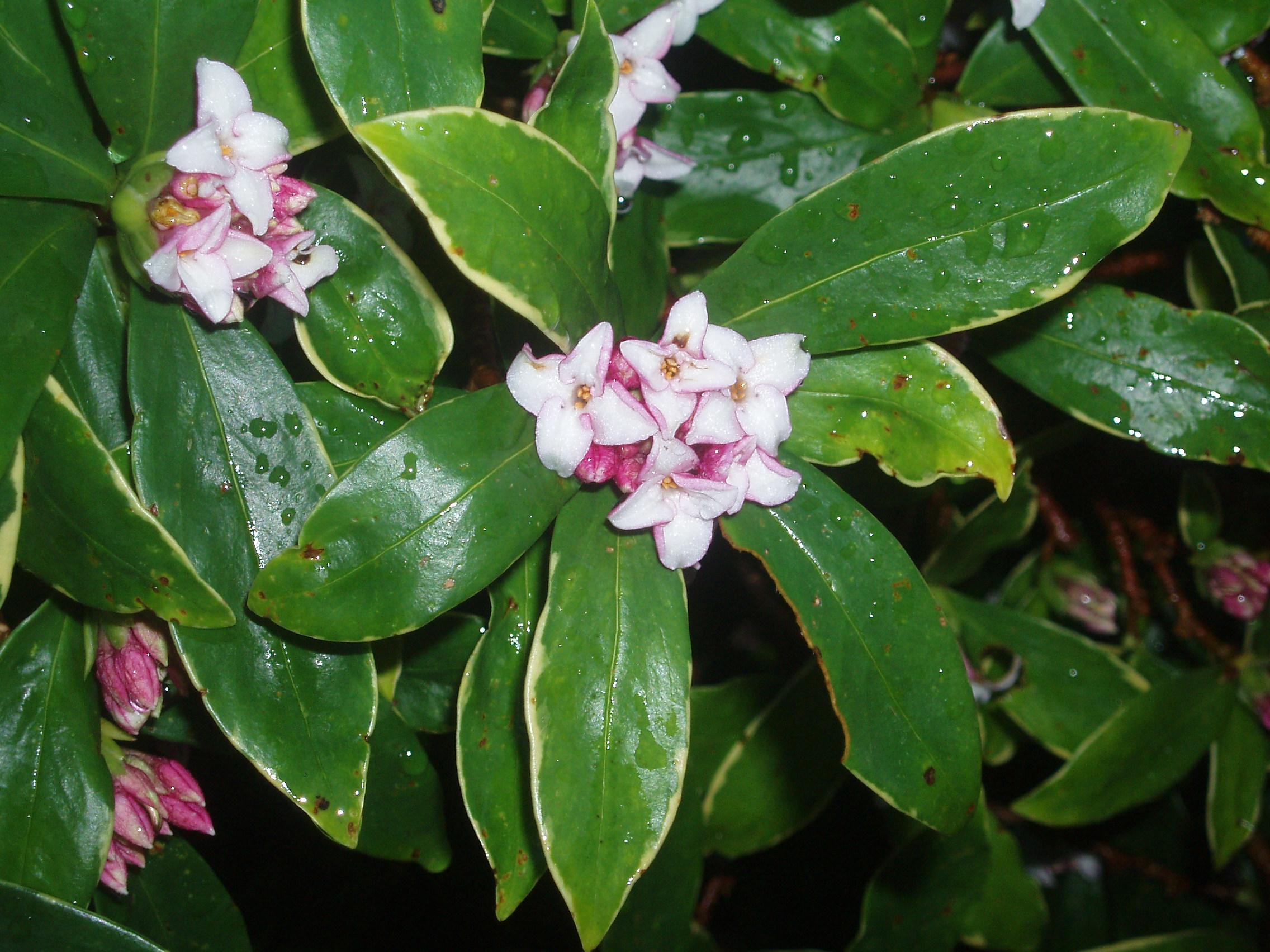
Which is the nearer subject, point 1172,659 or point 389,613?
point 389,613

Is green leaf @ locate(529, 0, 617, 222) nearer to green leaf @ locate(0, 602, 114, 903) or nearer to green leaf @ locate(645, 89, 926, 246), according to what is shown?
green leaf @ locate(645, 89, 926, 246)

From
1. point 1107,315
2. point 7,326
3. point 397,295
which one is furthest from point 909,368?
point 7,326

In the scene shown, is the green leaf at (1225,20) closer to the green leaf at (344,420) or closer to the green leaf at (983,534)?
the green leaf at (983,534)

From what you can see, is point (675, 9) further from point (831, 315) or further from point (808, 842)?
point (808, 842)

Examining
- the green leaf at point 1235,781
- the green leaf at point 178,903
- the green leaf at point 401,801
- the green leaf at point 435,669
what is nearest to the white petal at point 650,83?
the green leaf at point 435,669

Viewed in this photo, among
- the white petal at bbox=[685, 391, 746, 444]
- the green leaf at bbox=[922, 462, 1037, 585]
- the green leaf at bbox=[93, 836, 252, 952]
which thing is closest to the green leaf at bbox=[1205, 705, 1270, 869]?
A: the green leaf at bbox=[922, 462, 1037, 585]
